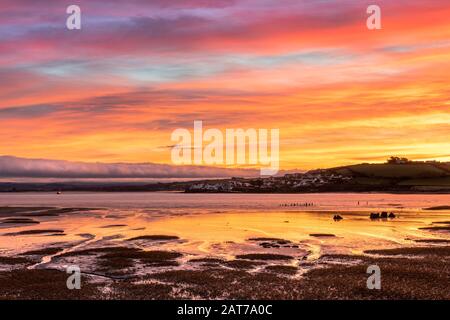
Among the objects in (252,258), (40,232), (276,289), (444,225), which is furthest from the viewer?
(444,225)

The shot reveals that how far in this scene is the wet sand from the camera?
32.2 metres

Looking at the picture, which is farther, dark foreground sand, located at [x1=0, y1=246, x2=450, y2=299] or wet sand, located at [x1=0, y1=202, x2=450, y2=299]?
wet sand, located at [x1=0, y1=202, x2=450, y2=299]

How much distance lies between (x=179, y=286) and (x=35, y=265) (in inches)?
665

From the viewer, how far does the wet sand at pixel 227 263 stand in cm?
3219

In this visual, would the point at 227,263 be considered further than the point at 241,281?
Answer: Yes

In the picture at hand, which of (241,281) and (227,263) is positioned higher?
(241,281)

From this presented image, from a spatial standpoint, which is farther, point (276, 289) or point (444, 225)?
point (444, 225)

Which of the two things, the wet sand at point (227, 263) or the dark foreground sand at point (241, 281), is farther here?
the wet sand at point (227, 263)

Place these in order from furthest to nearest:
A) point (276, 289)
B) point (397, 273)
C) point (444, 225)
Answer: point (444, 225) < point (397, 273) < point (276, 289)

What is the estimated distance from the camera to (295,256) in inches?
1884

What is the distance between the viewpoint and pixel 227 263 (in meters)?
43.6
